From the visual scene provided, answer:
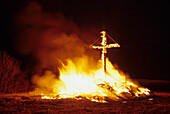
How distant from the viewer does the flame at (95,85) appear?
13498 mm

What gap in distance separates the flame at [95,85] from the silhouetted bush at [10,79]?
410 cm

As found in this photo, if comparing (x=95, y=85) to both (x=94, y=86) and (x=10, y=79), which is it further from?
(x=10, y=79)

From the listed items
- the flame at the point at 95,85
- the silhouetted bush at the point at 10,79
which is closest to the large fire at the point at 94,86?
the flame at the point at 95,85

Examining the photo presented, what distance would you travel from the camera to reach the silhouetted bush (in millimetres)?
17828

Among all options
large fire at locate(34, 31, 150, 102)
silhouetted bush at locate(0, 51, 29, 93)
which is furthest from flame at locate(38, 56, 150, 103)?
silhouetted bush at locate(0, 51, 29, 93)

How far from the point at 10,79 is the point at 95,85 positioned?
316 inches

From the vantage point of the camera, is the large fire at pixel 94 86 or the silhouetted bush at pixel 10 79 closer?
the large fire at pixel 94 86

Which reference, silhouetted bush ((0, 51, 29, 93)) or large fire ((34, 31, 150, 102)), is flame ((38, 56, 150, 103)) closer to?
large fire ((34, 31, 150, 102))

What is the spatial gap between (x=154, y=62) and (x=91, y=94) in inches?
668

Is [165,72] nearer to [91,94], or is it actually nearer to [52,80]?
[52,80]

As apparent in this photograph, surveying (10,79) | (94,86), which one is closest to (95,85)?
(94,86)

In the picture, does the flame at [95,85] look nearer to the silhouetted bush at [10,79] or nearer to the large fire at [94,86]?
the large fire at [94,86]

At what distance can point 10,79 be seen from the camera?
60.1 ft

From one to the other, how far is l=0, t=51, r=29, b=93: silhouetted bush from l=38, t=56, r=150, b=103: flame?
4.10 metres
